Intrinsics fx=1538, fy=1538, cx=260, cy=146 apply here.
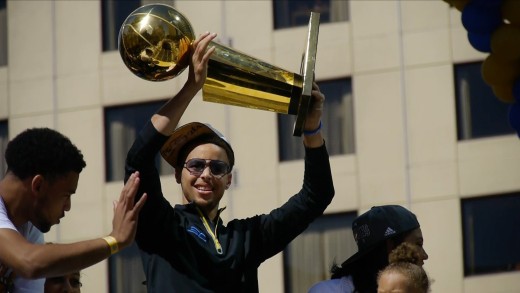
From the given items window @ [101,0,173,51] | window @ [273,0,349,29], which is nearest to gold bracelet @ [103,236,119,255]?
window @ [273,0,349,29]

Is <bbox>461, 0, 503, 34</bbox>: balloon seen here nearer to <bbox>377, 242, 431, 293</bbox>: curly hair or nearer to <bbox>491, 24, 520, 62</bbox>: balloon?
<bbox>491, 24, 520, 62</bbox>: balloon

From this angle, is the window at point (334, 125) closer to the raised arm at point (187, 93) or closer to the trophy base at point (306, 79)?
the trophy base at point (306, 79)

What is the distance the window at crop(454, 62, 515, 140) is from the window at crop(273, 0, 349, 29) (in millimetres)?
1943

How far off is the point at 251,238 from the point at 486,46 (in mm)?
1394

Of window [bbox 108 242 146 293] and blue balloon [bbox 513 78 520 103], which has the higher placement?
blue balloon [bbox 513 78 520 103]

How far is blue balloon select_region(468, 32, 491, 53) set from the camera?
6141mm

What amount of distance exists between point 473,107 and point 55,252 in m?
15.2

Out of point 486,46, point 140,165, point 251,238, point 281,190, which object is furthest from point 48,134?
point 281,190

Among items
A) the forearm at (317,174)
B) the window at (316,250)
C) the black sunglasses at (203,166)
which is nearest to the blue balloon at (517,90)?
the forearm at (317,174)

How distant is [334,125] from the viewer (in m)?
21.1

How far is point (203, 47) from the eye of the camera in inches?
257

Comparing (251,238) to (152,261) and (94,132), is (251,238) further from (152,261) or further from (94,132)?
(94,132)

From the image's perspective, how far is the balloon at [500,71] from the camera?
6.05m

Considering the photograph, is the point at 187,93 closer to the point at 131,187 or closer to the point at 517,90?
the point at 131,187
